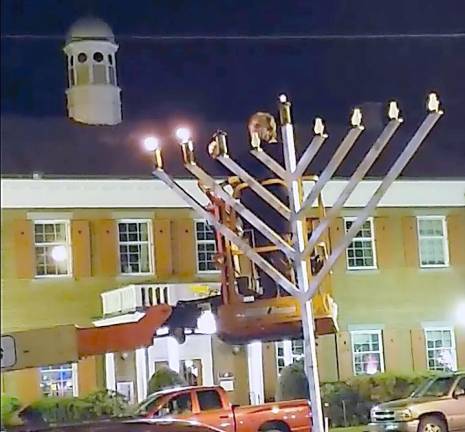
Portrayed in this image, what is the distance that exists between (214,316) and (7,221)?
0.28 m

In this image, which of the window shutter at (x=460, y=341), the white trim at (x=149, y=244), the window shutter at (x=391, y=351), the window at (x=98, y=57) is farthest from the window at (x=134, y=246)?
the window shutter at (x=460, y=341)

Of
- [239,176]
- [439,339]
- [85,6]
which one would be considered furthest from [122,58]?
[439,339]

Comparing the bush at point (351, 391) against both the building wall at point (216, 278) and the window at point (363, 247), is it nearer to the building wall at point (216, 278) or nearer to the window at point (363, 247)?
the building wall at point (216, 278)

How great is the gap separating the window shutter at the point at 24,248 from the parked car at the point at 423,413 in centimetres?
47

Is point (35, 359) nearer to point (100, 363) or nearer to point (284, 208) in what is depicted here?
point (100, 363)

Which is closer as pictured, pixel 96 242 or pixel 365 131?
pixel 96 242

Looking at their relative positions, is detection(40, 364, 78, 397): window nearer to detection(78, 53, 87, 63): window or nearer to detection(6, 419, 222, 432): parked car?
detection(6, 419, 222, 432): parked car

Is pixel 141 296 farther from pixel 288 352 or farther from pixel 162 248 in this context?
pixel 288 352

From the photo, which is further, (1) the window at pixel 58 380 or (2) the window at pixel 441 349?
(2) the window at pixel 441 349

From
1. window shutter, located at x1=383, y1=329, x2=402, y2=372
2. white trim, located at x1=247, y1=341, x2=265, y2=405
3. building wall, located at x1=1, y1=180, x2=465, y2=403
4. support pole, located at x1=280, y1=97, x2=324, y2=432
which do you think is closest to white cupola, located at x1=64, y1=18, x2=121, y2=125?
building wall, located at x1=1, y1=180, x2=465, y2=403

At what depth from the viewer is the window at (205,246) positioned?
1.50 m

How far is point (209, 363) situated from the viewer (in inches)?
58.6

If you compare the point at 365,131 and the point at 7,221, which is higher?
the point at 365,131

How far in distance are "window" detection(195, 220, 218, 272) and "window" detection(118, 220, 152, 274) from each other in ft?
0.21
